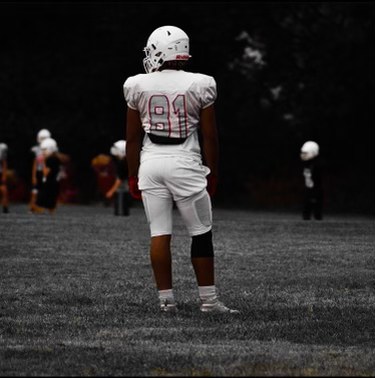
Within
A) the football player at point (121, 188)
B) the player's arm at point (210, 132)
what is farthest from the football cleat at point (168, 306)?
the football player at point (121, 188)

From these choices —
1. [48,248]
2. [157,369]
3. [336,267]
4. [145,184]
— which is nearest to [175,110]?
[145,184]

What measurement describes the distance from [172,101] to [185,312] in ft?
4.82

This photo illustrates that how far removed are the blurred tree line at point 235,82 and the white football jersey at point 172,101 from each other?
3058 cm

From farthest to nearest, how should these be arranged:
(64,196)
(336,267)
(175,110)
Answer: (64,196) → (336,267) → (175,110)

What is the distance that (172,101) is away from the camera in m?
10.5

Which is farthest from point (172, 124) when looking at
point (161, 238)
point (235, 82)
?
point (235, 82)

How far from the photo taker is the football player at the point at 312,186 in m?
32.0

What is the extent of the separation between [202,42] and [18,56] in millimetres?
9748

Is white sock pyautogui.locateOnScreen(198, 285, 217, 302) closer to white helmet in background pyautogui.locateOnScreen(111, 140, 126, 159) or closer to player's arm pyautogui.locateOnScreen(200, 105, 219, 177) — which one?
player's arm pyautogui.locateOnScreen(200, 105, 219, 177)

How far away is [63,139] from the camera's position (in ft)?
168

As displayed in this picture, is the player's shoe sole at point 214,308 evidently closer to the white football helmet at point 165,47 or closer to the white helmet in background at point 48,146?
the white football helmet at point 165,47

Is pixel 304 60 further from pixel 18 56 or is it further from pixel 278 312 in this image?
pixel 278 312

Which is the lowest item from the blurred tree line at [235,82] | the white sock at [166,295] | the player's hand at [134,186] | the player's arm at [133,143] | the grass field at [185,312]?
the grass field at [185,312]

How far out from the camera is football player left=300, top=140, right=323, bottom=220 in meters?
32.0
